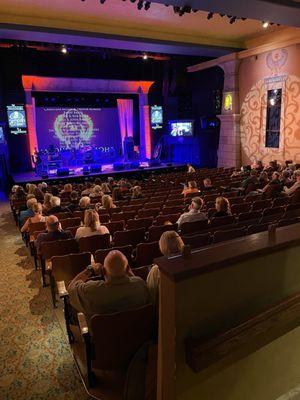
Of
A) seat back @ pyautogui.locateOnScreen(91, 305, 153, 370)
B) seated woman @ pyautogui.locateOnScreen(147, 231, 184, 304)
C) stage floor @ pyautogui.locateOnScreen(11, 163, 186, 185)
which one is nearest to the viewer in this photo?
seat back @ pyautogui.locateOnScreen(91, 305, 153, 370)

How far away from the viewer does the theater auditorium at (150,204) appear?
179cm

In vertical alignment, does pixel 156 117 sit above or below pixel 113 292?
above

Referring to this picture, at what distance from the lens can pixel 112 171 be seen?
46.4 feet

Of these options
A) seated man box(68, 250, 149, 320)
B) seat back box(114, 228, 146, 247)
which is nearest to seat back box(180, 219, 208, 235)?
seat back box(114, 228, 146, 247)

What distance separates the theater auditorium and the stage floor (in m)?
0.09

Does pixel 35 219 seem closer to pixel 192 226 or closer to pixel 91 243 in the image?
pixel 91 243

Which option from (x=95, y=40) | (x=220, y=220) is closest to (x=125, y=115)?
(x=95, y=40)

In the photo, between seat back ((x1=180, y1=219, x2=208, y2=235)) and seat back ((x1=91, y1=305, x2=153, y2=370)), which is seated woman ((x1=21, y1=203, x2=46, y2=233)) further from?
seat back ((x1=91, y1=305, x2=153, y2=370))

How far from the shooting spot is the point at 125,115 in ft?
57.0

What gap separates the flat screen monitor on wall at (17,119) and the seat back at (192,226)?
1198cm

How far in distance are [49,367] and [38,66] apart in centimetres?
1403

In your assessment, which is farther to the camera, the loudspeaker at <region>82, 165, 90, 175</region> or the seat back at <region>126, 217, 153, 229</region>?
the loudspeaker at <region>82, 165, 90, 175</region>

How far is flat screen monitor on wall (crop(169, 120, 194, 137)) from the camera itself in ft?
53.1

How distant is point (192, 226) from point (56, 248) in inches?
71.0
